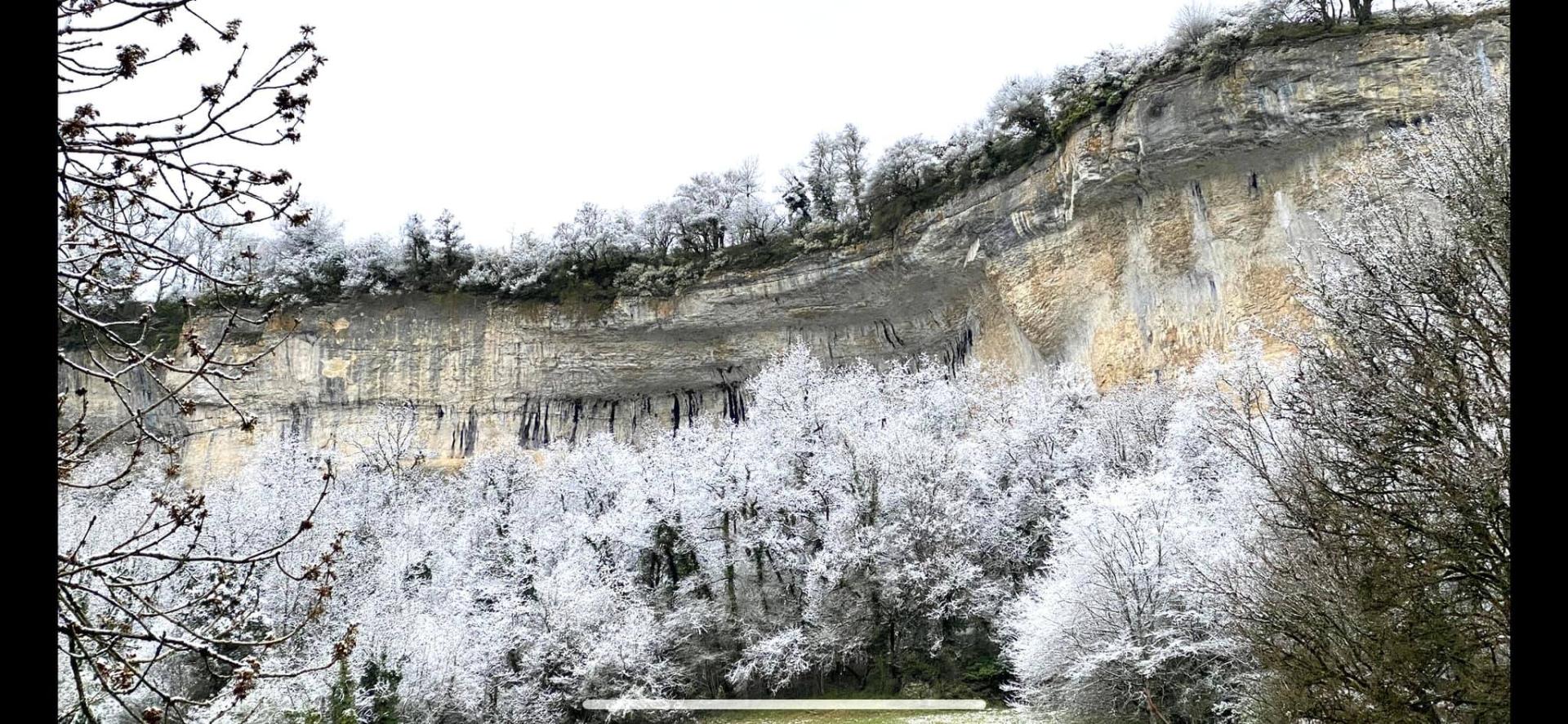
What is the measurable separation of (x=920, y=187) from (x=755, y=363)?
1214 cm

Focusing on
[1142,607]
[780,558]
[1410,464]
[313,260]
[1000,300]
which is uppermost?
[313,260]

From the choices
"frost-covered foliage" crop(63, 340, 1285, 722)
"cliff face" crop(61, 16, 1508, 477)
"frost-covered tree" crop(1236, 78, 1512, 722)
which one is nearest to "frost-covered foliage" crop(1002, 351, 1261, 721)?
"frost-covered foliage" crop(63, 340, 1285, 722)

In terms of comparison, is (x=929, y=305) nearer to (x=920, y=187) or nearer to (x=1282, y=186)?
(x=920, y=187)

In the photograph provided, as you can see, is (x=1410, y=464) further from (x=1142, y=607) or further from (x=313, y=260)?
(x=313, y=260)

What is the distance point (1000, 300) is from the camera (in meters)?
38.0

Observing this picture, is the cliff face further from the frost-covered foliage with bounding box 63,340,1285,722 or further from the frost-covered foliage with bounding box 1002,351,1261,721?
the frost-covered foliage with bounding box 1002,351,1261,721

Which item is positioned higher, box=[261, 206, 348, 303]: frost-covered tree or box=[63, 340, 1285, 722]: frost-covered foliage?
box=[261, 206, 348, 303]: frost-covered tree

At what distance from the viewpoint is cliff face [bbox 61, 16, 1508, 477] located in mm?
29141

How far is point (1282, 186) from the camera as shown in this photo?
3011cm

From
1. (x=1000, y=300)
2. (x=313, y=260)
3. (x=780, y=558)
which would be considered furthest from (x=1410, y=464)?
(x=313, y=260)

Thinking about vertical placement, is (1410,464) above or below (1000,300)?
below

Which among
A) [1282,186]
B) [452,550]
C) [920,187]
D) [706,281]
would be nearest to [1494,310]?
[1282,186]

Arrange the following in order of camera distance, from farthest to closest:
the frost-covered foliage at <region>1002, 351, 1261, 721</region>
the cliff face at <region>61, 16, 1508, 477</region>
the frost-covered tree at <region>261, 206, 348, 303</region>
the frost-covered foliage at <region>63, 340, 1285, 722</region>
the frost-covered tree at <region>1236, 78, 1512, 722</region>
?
the frost-covered tree at <region>261, 206, 348, 303</region>
the cliff face at <region>61, 16, 1508, 477</region>
the frost-covered foliage at <region>63, 340, 1285, 722</region>
the frost-covered foliage at <region>1002, 351, 1261, 721</region>
the frost-covered tree at <region>1236, 78, 1512, 722</region>
